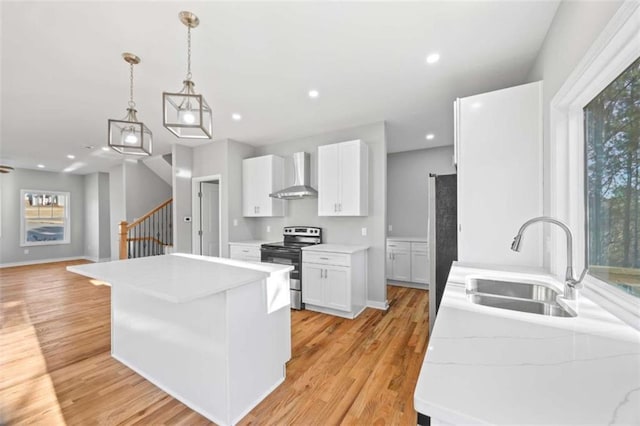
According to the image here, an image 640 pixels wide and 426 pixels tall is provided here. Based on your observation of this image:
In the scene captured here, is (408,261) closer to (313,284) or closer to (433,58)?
(313,284)

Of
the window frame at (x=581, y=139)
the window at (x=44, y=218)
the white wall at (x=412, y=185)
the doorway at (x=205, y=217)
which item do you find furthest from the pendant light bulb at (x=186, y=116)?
the window at (x=44, y=218)

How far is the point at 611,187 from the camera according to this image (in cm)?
133

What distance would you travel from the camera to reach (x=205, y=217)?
17.1 ft

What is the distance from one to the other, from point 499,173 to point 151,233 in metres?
7.19

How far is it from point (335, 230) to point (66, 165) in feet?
24.5

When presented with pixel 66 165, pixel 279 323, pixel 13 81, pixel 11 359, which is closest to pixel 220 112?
pixel 13 81

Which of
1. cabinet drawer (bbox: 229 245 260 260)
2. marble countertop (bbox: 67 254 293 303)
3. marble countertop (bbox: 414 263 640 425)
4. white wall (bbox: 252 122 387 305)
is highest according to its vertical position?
white wall (bbox: 252 122 387 305)

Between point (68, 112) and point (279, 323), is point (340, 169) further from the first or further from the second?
point (68, 112)

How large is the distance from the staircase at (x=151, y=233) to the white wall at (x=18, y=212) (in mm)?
3473

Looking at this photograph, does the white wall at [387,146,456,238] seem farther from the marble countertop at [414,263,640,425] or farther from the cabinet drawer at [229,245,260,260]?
the marble countertop at [414,263,640,425]

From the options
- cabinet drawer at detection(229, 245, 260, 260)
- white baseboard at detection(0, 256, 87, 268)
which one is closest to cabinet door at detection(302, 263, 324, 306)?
cabinet drawer at detection(229, 245, 260, 260)

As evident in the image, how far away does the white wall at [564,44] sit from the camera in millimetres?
1239

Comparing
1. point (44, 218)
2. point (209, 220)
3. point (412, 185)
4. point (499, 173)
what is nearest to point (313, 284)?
point (499, 173)

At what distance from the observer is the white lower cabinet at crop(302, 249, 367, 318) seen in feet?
11.1
